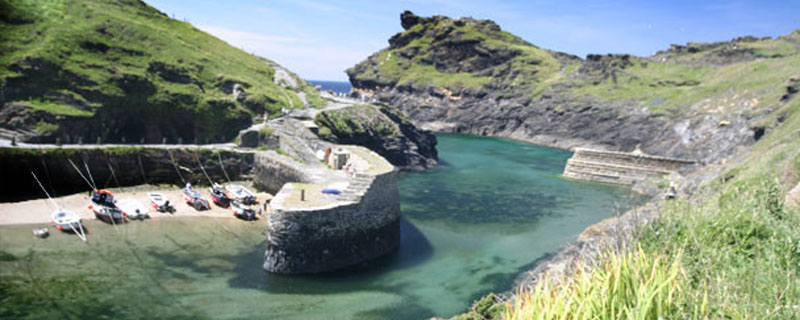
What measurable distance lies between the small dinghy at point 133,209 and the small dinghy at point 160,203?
92 cm

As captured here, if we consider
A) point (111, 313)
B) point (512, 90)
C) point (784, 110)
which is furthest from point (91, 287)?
point (512, 90)

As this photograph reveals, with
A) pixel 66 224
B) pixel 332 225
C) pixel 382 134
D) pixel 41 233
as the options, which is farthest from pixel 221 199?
pixel 382 134

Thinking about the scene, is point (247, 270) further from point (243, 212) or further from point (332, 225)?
point (243, 212)

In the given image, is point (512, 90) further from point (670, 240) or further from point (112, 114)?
point (670, 240)

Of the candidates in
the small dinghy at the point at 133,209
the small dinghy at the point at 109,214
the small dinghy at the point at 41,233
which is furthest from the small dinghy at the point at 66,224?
the small dinghy at the point at 133,209

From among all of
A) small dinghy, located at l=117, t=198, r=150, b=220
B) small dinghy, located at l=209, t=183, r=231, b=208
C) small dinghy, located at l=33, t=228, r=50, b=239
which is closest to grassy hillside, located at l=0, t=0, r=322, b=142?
small dinghy, located at l=117, t=198, r=150, b=220

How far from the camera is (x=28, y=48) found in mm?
48375

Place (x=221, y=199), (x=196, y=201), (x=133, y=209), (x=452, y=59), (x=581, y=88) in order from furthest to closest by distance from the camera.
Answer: (x=452, y=59) → (x=581, y=88) → (x=221, y=199) → (x=196, y=201) → (x=133, y=209)

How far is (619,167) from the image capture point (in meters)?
64.5

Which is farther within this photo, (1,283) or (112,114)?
(112,114)

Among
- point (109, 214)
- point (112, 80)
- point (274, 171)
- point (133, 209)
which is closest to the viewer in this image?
point (109, 214)

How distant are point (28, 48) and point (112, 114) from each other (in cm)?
1025

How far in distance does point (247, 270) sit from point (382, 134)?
3809cm

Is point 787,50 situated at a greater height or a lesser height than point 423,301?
greater
